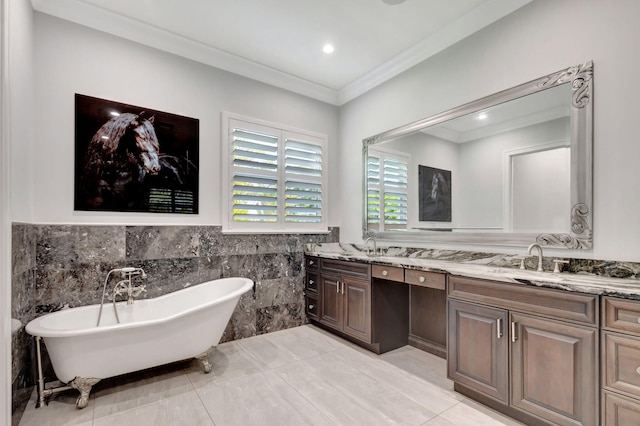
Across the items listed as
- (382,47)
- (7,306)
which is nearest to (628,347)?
(382,47)

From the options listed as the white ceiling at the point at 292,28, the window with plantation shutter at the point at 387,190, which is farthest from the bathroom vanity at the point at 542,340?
the white ceiling at the point at 292,28

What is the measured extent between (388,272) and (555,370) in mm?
1329

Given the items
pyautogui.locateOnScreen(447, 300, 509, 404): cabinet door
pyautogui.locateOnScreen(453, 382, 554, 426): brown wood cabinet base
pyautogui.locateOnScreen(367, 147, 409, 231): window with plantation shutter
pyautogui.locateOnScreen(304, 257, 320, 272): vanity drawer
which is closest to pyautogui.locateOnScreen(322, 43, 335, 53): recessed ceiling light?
pyautogui.locateOnScreen(367, 147, 409, 231): window with plantation shutter

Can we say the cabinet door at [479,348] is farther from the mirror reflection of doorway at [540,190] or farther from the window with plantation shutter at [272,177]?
the window with plantation shutter at [272,177]

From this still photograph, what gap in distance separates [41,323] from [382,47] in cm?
368

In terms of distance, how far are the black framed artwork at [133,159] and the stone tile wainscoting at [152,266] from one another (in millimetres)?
248

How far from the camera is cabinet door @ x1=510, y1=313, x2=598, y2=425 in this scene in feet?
5.26

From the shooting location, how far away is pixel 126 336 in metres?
2.13

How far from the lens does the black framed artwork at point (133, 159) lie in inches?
103

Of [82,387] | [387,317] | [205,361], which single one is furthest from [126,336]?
[387,317]

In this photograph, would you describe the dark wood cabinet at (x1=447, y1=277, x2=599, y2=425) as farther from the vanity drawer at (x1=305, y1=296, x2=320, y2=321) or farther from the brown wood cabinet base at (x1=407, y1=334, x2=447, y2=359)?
the vanity drawer at (x1=305, y1=296, x2=320, y2=321)

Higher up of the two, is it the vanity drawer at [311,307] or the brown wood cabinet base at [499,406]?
A: the vanity drawer at [311,307]

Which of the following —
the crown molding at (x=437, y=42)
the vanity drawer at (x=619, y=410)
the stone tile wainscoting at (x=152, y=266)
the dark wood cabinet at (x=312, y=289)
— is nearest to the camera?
the vanity drawer at (x=619, y=410)

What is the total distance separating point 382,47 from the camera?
3127 mm
